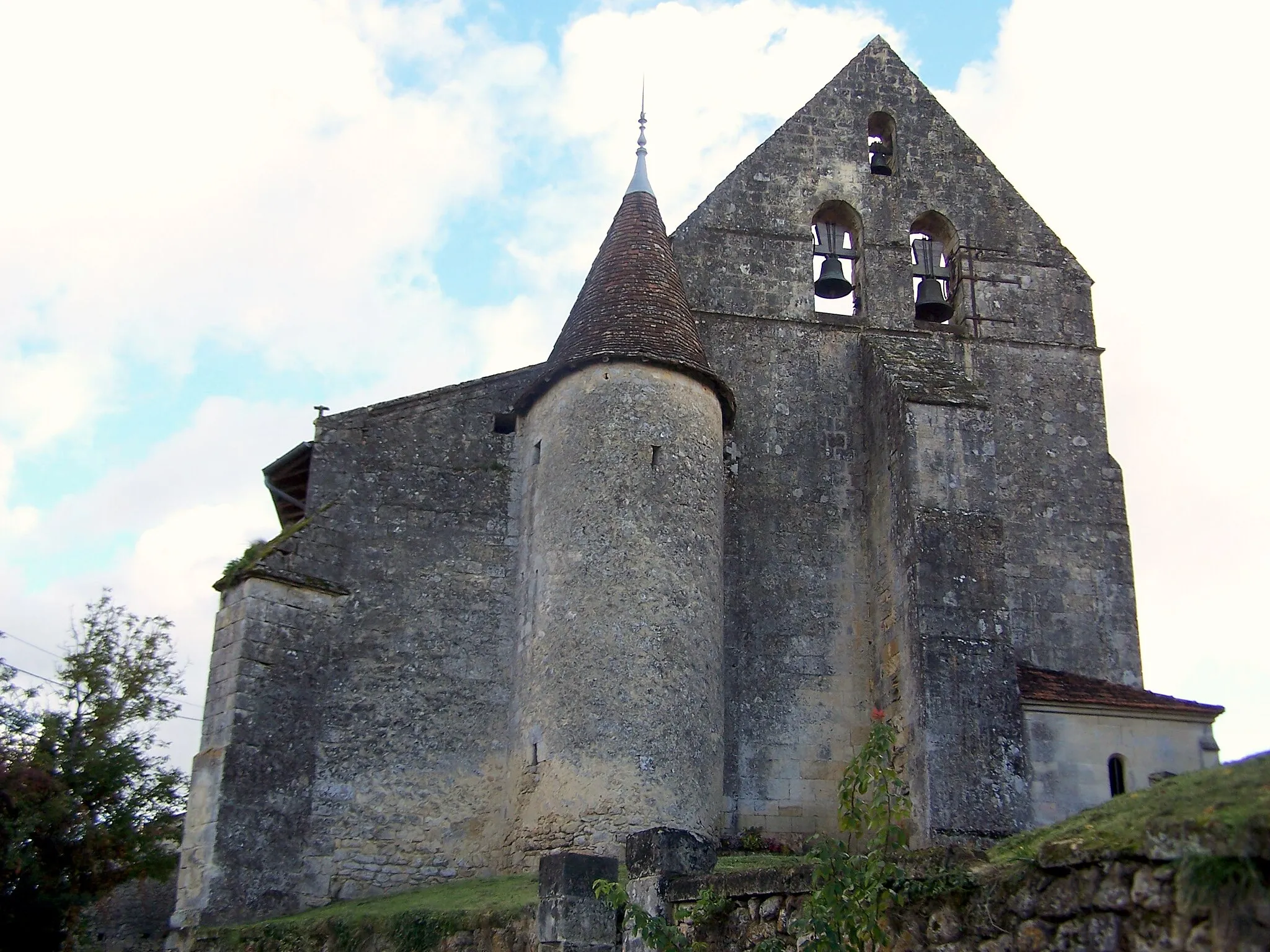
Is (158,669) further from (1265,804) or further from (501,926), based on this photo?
(1265,804)

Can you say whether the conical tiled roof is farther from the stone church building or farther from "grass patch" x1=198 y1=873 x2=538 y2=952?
"grass patch" x1=198 y1=873 x2=538 y2=952

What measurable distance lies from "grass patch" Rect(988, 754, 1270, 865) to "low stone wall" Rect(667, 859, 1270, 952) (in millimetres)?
72

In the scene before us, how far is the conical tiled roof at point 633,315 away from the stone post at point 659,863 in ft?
23.4

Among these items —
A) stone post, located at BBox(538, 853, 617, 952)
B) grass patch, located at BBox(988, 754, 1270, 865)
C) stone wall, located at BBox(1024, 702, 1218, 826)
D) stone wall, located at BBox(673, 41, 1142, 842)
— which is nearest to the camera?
grass patch, located at BBox(988, 754, 1270, 865)

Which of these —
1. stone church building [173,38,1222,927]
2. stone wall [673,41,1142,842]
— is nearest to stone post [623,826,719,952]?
stone church building [173,38,1222,927]

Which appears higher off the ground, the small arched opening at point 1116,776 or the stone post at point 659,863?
the small arched opening at point 1116,776

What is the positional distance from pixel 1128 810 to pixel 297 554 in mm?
10631

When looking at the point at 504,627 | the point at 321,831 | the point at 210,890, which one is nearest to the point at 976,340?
the point at 504,627

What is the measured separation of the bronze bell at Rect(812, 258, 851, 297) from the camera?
1688 cm

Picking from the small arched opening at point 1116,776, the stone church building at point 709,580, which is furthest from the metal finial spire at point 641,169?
the small arched opening at point 1116,776

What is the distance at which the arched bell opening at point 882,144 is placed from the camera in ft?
59.0

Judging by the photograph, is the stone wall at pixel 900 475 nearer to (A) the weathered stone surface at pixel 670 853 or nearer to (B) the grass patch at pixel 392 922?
(B) the grass patch at pixel 392 922

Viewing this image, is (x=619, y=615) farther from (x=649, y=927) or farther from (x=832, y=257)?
(x=832, y=257)

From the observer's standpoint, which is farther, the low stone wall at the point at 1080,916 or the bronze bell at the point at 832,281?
the bronze bell at the point at 832,281
